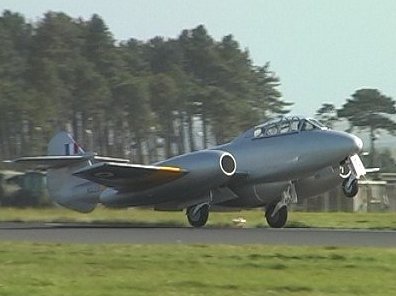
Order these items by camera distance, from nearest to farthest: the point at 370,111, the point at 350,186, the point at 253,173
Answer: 1. the point at 350,186
2. the point at 253,173
3. the point at 370,111

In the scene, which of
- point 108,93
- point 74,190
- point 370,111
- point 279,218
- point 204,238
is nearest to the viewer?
point 204,238

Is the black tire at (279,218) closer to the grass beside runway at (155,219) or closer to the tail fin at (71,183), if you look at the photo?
the grass beside runway at (155,219)

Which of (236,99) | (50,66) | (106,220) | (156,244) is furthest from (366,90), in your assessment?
(156,244)

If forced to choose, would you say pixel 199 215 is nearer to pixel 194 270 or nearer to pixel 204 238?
pixel 204 238

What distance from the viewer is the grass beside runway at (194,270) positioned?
38.5 ft

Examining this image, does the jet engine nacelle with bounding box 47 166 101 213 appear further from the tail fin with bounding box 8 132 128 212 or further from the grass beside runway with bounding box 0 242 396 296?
the grass beside runway with bounding box 0 242 396 296

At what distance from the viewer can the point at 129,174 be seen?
98.4 feet

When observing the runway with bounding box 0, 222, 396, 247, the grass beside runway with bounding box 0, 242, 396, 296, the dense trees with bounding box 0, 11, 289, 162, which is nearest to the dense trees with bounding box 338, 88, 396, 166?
the dense trees with bounding box 0, 11, 289, 162

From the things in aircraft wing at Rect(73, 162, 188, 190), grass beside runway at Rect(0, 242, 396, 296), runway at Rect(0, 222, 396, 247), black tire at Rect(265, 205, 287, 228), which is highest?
aircraft wing at Rect(73, 162, 188, 190)

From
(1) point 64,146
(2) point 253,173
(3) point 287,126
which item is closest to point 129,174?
(2) point 253,173

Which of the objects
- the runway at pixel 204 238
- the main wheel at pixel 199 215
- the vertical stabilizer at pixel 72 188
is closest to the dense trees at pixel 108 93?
the vertical stabilizer at pixel 72 188

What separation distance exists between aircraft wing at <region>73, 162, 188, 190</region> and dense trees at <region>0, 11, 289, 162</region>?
3808 cm

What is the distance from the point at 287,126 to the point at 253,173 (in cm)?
174

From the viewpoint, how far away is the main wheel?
29.8 m
